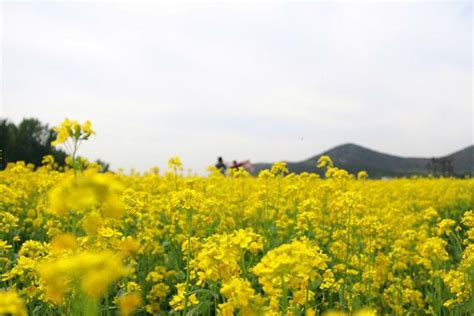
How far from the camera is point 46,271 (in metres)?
1.24

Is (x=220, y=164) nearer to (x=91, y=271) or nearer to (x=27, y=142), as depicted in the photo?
(x=27, y=142)

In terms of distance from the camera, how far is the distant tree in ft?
52.9

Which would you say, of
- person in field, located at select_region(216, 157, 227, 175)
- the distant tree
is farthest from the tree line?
person in field, located at select_region(216, 157, 227, 175)

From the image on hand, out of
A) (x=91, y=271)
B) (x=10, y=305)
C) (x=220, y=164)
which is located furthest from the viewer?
(x=220, y=164)

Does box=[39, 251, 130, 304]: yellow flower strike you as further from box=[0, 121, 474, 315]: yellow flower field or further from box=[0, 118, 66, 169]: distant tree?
box=[0, 118, 66, 169]: distant tree

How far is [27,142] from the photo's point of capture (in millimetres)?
16969

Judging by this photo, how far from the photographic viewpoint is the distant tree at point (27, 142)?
16125 millimetres

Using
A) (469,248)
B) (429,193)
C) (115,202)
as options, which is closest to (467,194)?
(429,193)

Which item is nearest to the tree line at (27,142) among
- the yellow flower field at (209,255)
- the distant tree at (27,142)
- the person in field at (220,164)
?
the distant tree at (27,142)

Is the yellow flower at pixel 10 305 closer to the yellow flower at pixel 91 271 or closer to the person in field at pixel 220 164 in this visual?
the yellow flower at pixel 91 271

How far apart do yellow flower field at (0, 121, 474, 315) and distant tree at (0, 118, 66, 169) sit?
30.3ft

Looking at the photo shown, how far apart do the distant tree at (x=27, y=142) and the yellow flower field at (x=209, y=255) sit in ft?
30.3

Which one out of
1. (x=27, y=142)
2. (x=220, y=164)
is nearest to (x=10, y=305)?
(x=220, y=164)

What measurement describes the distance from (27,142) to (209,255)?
16483mm
